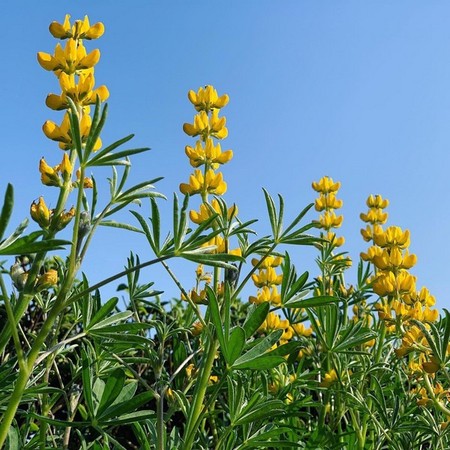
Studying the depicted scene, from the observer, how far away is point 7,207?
0.95 meters

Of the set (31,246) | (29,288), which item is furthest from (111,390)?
(31,246)

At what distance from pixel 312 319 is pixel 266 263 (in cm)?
51

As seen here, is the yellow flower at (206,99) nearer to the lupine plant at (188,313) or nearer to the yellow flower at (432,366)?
the lupine plant at (188,313)

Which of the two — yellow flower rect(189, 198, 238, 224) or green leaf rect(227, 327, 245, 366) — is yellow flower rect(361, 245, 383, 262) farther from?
green leaf rect(227, 327, 245, 366)

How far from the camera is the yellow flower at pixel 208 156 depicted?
1917 mm

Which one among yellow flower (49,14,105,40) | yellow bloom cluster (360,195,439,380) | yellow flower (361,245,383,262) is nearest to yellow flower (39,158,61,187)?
yellow flower (49,14,105,40)

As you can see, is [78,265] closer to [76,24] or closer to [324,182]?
[76,24]

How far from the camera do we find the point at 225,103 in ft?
6.77

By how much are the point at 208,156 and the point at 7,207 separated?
1.03 m

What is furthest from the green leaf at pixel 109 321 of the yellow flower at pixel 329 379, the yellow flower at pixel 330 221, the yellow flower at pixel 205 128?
the yellow flower at pixel 330 221

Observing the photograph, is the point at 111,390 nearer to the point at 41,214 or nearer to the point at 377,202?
the point at 41,214

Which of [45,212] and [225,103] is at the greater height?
[225,103]

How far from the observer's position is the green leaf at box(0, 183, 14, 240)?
3.09 ft

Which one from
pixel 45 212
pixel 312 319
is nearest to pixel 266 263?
pixel 312 319
